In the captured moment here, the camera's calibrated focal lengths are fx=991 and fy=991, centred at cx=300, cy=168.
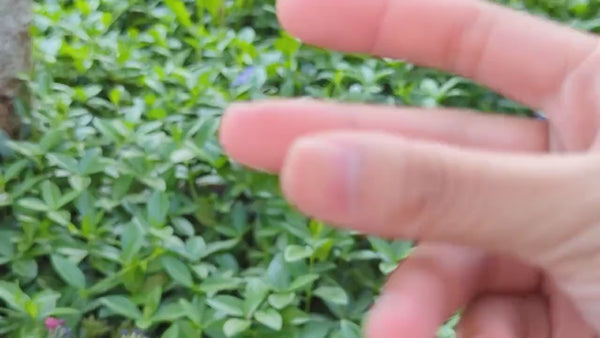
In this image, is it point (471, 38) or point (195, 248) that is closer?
point (471, 38)

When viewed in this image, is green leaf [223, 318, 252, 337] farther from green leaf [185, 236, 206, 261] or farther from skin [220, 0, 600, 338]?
skin [220, 0, 600, 338]

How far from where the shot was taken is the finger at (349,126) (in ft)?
2.28

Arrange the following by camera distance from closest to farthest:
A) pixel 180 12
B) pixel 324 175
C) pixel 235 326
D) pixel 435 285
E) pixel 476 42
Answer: pixel 324 175
pixel 435 285
pixel 476 42
pixel 235 326
pixel 180 12

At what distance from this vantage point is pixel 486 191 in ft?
1.89

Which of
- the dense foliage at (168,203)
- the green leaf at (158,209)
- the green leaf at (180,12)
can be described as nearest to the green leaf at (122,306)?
the dense foliage at (168,203)

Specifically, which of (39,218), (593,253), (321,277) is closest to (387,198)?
(593,253)

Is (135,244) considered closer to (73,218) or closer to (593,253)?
(73,218)

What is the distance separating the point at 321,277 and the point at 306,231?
0.06 m

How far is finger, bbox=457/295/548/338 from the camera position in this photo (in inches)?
31.2

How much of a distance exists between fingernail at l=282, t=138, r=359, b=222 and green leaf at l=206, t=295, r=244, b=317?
0.53 meters

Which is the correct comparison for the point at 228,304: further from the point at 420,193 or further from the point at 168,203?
the point at 420,193

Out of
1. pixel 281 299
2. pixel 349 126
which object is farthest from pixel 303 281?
pixel 349 126

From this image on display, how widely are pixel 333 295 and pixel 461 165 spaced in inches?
22.4

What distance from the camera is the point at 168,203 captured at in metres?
1.20
